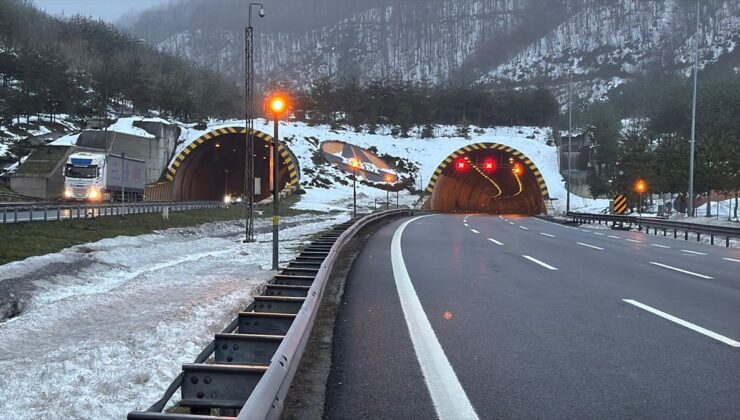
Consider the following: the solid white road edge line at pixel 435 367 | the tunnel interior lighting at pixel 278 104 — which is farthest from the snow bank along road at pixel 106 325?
the tunnel interior lighting at pixel 278 104

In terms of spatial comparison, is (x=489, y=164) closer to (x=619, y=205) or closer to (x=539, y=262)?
(x=619, y=205)

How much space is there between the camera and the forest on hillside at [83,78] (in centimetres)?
7962

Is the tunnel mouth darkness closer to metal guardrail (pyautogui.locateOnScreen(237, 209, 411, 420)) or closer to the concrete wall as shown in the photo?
the concrete wall

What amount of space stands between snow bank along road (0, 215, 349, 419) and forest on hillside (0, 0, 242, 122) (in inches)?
2458

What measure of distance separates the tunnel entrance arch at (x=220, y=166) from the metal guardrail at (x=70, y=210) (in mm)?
14247

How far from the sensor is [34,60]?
7944 cm

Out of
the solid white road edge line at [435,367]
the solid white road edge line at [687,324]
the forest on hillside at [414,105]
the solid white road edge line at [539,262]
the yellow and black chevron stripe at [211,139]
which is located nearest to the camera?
the solid white road edge line at [435,367]

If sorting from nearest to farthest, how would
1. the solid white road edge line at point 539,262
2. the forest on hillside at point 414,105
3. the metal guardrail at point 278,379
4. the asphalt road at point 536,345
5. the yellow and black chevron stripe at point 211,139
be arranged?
the metal guardrail at point 278,379 < the asphalt road at point 536,345 < the solid white road edge line at point 539,262 < the yellow and black chevron stripe at point 211,139 < the forest on hillside at point 414,105

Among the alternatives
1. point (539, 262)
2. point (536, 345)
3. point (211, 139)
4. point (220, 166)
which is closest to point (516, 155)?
point (211, 139)

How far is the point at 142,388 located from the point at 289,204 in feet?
159

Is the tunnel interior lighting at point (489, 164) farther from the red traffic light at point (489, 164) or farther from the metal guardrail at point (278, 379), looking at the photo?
the metal guardrail at point (278, 379)

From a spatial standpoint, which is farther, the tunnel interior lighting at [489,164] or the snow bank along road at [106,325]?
the tunnel interior lighting at [489,164]

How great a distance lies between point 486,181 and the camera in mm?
86875

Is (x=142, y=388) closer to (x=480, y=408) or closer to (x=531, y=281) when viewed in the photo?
(x=480, y=408)
